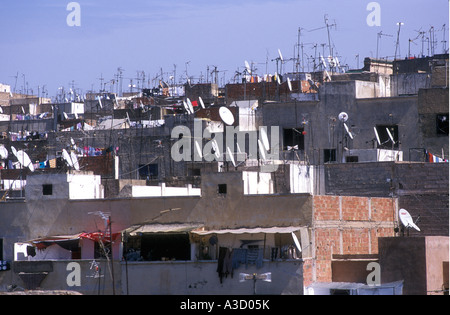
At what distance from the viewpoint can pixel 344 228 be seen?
21688 millimetres

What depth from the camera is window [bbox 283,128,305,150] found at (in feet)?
104

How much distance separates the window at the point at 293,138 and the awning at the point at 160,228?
10927mm

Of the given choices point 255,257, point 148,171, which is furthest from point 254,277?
point 148,171

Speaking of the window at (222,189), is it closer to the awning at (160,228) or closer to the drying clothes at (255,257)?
the awning at (160,228)

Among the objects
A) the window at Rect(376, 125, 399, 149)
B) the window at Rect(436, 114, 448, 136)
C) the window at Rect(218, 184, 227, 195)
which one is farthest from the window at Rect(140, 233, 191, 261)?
the window at Rect(436, 114, 448, 136)

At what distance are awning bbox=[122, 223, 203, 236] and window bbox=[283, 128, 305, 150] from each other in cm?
1093

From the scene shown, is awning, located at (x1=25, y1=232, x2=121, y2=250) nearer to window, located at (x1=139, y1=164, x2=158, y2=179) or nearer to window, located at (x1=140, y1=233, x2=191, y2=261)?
window, located at (x1=140, y1=233, x2=191, y2=261)

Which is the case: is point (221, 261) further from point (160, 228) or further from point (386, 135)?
point (386, 135)

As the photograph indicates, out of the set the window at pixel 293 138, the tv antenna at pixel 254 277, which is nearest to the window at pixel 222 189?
the tv antenna at pixel 254 277

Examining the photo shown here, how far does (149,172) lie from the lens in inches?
1273

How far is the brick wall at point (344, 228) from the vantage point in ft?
67.3
